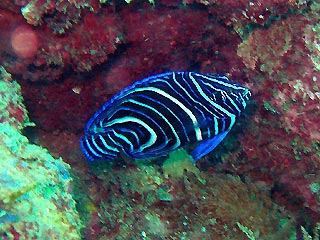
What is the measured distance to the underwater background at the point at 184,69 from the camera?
340cm

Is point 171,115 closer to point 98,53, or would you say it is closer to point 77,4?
point 98,53

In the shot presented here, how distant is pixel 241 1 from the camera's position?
3322 millimetres

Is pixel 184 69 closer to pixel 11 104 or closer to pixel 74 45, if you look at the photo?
pixel 74 45

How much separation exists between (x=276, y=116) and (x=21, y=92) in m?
2.74

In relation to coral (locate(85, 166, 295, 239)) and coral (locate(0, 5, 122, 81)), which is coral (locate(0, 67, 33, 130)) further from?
coral (locate(85, 166, 295, 239))

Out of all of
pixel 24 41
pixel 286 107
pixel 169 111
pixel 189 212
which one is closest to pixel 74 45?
pixel 24 41

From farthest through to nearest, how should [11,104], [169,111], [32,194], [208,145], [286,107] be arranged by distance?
[11,104]
[286,107]
[208,145]
[169,111]
[32,194]

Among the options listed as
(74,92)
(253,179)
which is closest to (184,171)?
(253,179)

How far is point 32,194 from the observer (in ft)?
8.11

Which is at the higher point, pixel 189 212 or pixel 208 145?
pixel 208 145

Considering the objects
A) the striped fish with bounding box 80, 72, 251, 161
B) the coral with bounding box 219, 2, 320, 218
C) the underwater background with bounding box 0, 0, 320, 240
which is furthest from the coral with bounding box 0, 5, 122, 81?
the coral with bounding box 219, 2, 320, 218

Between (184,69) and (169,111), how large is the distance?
0.97 m

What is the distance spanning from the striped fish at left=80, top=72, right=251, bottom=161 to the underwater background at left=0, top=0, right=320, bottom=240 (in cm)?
58

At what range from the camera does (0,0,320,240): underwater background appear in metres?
3.40
